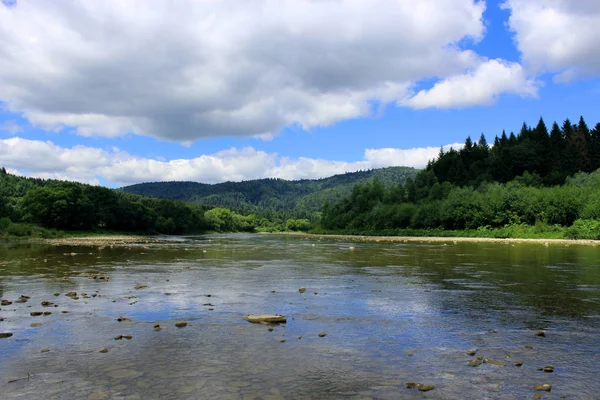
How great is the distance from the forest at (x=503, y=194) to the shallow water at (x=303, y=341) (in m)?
73.8

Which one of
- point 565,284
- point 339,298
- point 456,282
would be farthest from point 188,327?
point 565,284

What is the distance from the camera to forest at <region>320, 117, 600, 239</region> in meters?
97.7

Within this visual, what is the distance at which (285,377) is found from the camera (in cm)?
989

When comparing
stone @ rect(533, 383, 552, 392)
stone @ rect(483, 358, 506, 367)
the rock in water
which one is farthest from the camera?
the rock in water

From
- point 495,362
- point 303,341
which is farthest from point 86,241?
point 495,362

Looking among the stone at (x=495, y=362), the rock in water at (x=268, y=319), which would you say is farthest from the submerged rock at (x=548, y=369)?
the rock in water at (x=268, y=319)

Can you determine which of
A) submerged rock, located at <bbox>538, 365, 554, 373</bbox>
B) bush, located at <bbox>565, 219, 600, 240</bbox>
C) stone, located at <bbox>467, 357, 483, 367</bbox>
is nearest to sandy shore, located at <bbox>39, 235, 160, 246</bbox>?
stone, located at <bbox>467, 357, 483, 367</bbox>

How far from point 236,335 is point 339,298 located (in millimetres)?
8095

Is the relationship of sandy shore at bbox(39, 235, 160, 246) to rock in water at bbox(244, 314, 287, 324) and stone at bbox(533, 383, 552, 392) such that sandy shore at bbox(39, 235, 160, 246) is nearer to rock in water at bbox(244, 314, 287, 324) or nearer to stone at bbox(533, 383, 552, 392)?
rock in water at bbox(244, 314, 287, 324)

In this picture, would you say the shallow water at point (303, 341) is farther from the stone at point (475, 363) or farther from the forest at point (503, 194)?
the forest at point (503, 194)

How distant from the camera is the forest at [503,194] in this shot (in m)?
97.7

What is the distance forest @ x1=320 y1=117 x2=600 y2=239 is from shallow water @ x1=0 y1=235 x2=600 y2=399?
242ft

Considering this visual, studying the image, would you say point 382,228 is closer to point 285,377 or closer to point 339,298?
point 339,298

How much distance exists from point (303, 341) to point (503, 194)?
115041 millimetres
